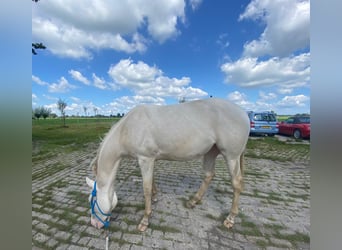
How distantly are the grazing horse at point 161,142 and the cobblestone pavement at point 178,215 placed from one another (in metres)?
0.24

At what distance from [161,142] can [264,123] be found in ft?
40.1

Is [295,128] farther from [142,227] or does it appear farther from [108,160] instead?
[108,160]

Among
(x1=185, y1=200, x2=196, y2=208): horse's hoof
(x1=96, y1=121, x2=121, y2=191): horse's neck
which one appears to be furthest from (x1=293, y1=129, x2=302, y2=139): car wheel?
(x1=96, y1=121, x2=121, y2=191): horse's neck

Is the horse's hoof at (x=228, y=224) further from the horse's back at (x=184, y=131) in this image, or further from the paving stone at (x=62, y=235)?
the paving stone at (x=62, y=235)

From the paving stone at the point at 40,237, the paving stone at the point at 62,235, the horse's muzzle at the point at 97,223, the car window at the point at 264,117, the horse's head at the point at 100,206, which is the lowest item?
the paving stone at the point at 40,237

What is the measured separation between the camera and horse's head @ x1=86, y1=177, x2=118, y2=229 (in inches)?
100.0

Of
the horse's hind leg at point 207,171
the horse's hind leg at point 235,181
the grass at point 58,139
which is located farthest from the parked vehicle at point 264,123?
the horse's hind leg at point 235,181

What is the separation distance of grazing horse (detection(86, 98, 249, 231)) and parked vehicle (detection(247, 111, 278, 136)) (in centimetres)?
1109

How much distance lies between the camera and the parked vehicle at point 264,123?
1257cm

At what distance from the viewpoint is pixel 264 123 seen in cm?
1259

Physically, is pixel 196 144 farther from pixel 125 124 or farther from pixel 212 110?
pixel 125 124

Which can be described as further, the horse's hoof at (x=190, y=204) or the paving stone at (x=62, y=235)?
the horse's hoof at (x=190, y=204)

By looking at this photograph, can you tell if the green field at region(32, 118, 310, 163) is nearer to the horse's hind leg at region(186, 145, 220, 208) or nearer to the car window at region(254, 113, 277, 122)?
the car window at region(254, 113, 277, 122)
